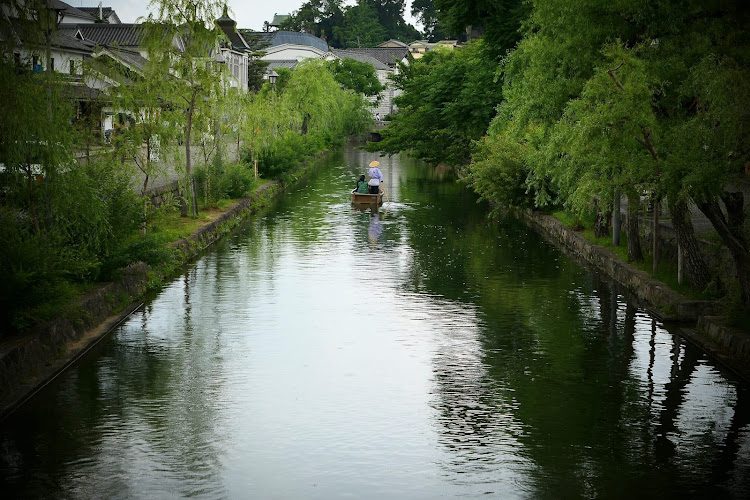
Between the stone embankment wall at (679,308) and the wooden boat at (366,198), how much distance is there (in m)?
11.8

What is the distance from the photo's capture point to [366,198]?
3725 cm

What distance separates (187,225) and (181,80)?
172 inches

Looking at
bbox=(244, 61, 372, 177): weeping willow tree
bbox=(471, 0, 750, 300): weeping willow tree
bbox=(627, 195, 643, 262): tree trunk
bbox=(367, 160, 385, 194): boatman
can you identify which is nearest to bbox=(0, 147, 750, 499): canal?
bbox=(627, 195, 643, 262): tree trunk

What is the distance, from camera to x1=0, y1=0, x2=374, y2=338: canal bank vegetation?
45.3ft

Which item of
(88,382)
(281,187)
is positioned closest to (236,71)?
(281,187)

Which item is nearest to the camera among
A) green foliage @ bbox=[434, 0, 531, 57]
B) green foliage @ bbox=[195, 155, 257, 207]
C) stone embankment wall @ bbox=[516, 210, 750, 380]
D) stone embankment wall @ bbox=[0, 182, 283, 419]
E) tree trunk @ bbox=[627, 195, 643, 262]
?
stone embankment wall @ bbox=[0, 182, 283, 419]

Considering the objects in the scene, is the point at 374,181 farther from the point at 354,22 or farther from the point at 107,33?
the point at 354,22

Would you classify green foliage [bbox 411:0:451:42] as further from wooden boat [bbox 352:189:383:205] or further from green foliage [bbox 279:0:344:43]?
wooden boat [bbox 352:189:383:205]

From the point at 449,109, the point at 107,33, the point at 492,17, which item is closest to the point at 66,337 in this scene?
the point at 492,17

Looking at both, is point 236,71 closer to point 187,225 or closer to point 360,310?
point 187,225

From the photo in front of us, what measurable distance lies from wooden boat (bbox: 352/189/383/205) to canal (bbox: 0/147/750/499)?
1492cm

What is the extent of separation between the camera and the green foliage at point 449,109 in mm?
45094

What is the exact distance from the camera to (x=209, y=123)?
1243 inches

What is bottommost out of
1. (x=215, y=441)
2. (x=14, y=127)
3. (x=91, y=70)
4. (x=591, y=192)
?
(x=215, y=441)
